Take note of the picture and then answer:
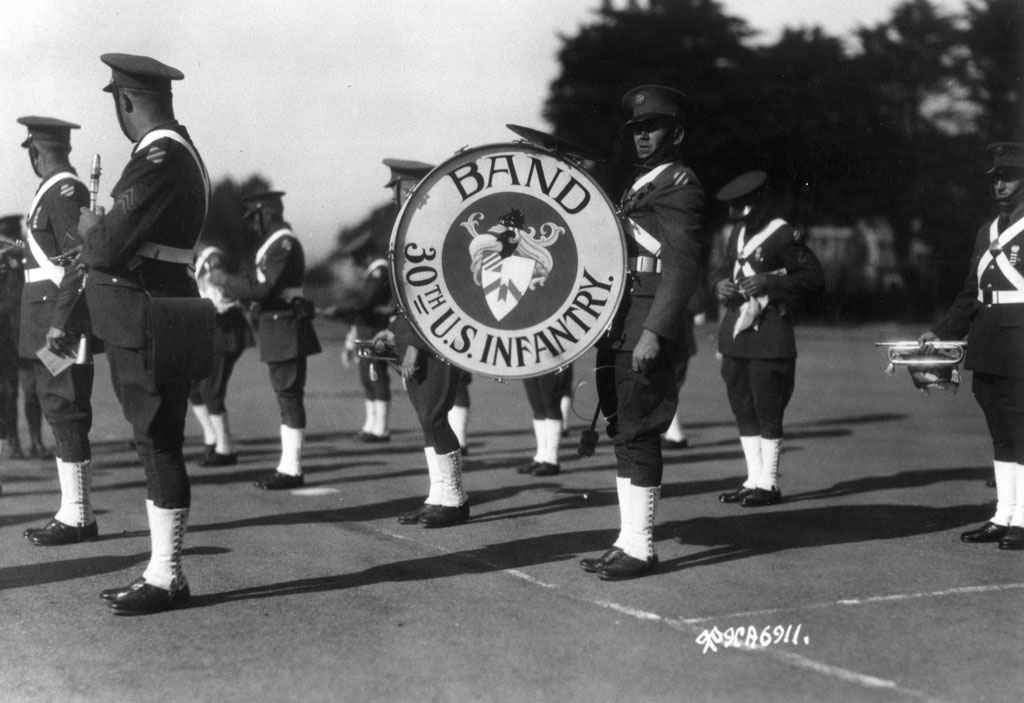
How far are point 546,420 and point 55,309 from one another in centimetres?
418

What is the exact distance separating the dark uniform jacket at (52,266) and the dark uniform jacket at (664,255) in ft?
9.18

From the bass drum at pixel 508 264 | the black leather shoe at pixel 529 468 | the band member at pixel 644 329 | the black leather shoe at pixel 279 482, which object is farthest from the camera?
the black leather shoe at pixel 529 468

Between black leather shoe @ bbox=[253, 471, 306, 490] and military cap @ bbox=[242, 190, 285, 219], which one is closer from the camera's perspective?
black leather shoe @ bbox=[253, 471, 306, 490]

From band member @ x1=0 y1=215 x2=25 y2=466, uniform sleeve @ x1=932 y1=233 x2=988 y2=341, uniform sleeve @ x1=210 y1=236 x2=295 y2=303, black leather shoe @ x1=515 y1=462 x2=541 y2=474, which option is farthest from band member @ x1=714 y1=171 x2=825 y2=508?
band member @ x1=0 y1=215 x2=25 y2=466

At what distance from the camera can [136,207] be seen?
475 centimetres

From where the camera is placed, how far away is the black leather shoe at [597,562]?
5405 mm

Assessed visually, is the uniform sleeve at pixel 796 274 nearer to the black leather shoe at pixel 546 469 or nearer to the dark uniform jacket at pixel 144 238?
the black leather shoe at pixel 546 469

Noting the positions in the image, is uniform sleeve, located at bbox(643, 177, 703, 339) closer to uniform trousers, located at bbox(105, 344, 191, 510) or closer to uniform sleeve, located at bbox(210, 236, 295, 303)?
uniform trousers, located at bbox(105, 344, 191, 510)

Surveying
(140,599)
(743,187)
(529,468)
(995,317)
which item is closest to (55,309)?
(140,599)

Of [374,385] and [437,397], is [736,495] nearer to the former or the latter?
[437,397]

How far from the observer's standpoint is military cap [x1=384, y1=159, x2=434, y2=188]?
7.14 meters

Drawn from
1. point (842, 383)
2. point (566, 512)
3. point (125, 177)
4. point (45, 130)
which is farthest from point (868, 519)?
point (842, 383)

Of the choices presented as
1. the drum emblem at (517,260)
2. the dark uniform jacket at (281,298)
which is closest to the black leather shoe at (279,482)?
the dark uniform jacket at (281,298)

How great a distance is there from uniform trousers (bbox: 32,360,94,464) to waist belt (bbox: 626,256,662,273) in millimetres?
3126
